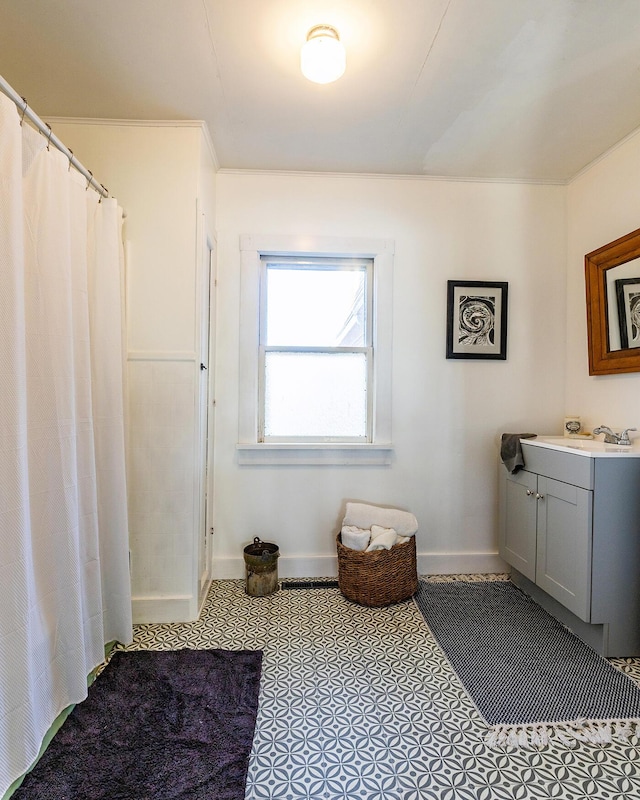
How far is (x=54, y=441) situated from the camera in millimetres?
1386

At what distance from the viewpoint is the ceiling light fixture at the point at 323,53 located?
1.49 metres

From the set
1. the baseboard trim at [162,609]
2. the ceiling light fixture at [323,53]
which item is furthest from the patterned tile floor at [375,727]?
the ceiling light fixture at [323,53]

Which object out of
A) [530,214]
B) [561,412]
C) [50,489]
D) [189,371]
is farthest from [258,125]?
[561,412]

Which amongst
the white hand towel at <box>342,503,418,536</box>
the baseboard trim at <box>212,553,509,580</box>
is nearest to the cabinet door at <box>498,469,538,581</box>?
the baseboard trim at <box>212,553,509,580</box>

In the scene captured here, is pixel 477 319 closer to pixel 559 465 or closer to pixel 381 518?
pixel 559 465

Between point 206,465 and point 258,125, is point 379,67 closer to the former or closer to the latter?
point 258,125

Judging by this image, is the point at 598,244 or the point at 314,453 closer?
the point at 598,244

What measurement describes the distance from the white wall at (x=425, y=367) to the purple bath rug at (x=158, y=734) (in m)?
0.88

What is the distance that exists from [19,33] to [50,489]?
1.66 metres

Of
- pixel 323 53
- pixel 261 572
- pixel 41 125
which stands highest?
pixel 323 53

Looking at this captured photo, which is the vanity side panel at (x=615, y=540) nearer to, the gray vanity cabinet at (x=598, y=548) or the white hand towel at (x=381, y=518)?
the gray vanity cabinet at (x=598, y=548)

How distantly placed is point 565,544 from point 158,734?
1765 millimetres

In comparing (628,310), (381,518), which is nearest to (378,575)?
(381,518)

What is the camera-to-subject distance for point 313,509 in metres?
2.55
